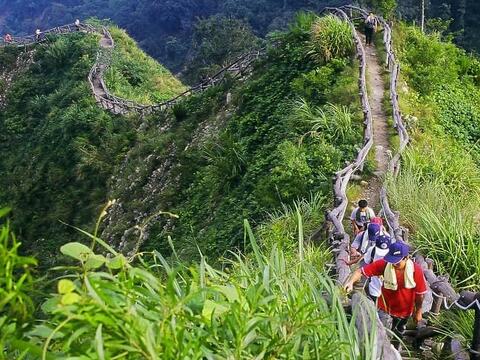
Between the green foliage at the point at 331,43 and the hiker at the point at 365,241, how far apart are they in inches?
367

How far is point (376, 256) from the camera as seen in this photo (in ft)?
17.8

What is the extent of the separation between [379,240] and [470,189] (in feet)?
14.2

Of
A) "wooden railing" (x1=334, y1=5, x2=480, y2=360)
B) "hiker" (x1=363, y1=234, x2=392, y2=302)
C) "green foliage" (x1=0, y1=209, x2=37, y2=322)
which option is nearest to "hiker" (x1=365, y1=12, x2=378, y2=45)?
"wooden railing" (x1=334, y1=5, x2=480, y2=360)

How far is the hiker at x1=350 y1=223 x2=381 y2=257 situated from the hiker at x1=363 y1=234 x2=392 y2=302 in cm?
36

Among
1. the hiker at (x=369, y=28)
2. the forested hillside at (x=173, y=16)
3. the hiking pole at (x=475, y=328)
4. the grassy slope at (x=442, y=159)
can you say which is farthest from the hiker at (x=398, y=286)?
the forested hillside at (x=173, y=16)

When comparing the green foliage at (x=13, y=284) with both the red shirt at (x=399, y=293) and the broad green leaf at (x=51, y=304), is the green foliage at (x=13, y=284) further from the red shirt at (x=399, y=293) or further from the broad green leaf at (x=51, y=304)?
the red shirt at (x=399, y=293)

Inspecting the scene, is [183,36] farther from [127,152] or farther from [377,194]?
[377,194]

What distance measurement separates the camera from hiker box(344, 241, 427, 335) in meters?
4.91

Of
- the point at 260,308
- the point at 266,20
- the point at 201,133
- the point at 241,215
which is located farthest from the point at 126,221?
the point at 266,20

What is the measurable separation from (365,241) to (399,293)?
3.83 ft

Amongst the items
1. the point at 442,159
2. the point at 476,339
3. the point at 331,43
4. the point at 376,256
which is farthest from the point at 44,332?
the point at 331,43

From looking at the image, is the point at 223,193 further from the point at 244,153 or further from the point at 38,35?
the point at 38,35

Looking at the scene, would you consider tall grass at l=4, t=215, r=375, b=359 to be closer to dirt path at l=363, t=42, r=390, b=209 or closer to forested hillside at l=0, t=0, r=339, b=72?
dirt path at l=363, t=42, r=390, b=209

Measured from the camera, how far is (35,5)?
132 meters
